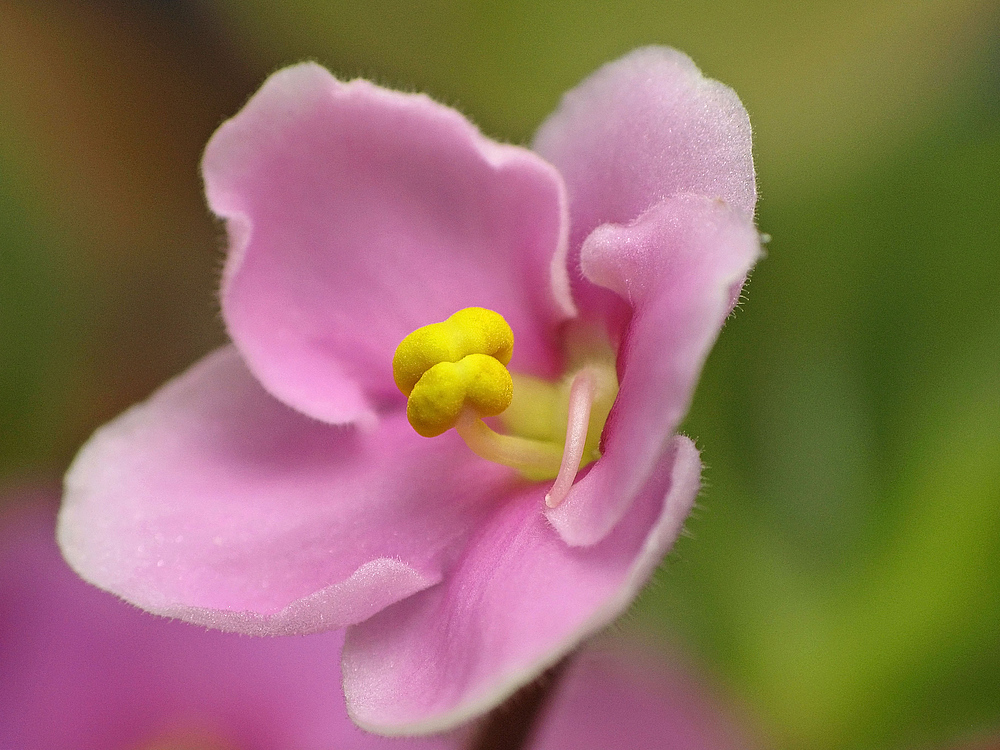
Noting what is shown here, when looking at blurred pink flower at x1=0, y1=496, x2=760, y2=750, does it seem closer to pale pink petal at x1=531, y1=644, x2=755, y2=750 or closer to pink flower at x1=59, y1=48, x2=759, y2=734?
pale pink petal at x1=531, y1=644, x2=755, y2=750

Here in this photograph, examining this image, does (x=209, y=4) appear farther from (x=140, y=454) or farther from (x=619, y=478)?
(x=619, y=478)

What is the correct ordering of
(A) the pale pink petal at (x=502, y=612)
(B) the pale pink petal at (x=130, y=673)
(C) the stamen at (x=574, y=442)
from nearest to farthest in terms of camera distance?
(A) the pale pink petal at (x=502, y=612), (C) the stamen at (x=574, y=442), (B) the pale pink petal at (x=130, y=673)

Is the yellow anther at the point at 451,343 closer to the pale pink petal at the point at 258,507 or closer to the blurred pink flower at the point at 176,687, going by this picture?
the pale pink petal at the point at 258,507

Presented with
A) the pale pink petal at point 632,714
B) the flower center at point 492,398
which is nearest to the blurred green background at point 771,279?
the pale pink petal at point 632,714

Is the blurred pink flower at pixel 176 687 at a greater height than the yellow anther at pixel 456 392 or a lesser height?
lesser

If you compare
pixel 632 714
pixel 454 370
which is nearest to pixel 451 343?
pixel 454 370

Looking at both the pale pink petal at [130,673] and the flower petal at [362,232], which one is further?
the pale pink petal at [130,673]

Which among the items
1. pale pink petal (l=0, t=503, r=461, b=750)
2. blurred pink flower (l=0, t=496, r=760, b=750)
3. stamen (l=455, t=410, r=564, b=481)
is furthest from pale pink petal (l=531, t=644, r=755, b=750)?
stamen (l=455, t=410, r=564, b=481)
